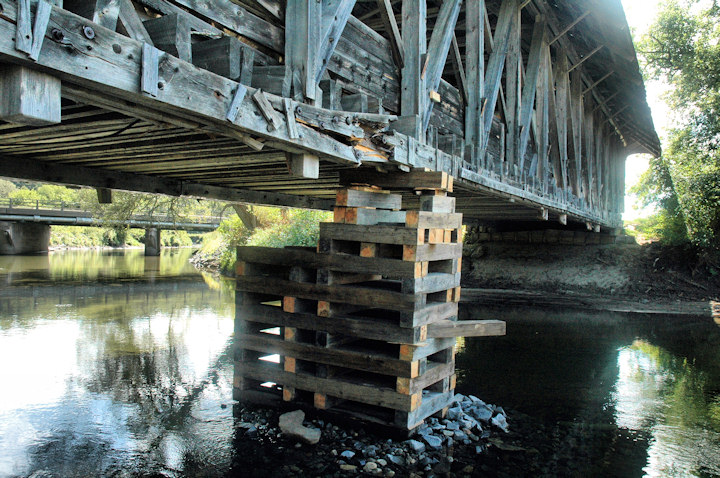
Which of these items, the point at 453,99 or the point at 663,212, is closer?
the point at 453,99

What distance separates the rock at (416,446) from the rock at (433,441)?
129mm

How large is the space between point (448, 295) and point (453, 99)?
3309mm

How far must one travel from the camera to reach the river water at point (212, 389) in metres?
5.17

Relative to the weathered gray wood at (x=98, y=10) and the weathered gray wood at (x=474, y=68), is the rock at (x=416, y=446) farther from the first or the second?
the weathered gray wood at (x=474, y=68)

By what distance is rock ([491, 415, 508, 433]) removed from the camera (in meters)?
5.98

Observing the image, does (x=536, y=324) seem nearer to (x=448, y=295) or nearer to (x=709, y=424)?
(x=709, y=424)

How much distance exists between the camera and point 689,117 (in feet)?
74.6

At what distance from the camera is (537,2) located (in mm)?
10086

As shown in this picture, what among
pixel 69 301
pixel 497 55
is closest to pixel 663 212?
pixel 497 55

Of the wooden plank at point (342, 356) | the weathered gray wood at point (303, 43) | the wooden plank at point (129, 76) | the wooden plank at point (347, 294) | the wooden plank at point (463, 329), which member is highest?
the weathered gray wood at point (303, 43)

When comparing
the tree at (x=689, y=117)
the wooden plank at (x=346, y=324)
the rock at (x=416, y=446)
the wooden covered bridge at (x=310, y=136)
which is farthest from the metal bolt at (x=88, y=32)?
the tree at (x=689, y=117)

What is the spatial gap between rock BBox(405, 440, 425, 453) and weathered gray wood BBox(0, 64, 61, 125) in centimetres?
419

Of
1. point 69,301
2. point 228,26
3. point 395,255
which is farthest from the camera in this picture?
point 69,301

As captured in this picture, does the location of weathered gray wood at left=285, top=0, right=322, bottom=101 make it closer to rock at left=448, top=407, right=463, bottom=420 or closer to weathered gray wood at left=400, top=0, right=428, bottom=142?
Answer: weathered gray wood at left=400, top=0, right=428, bottom=142
